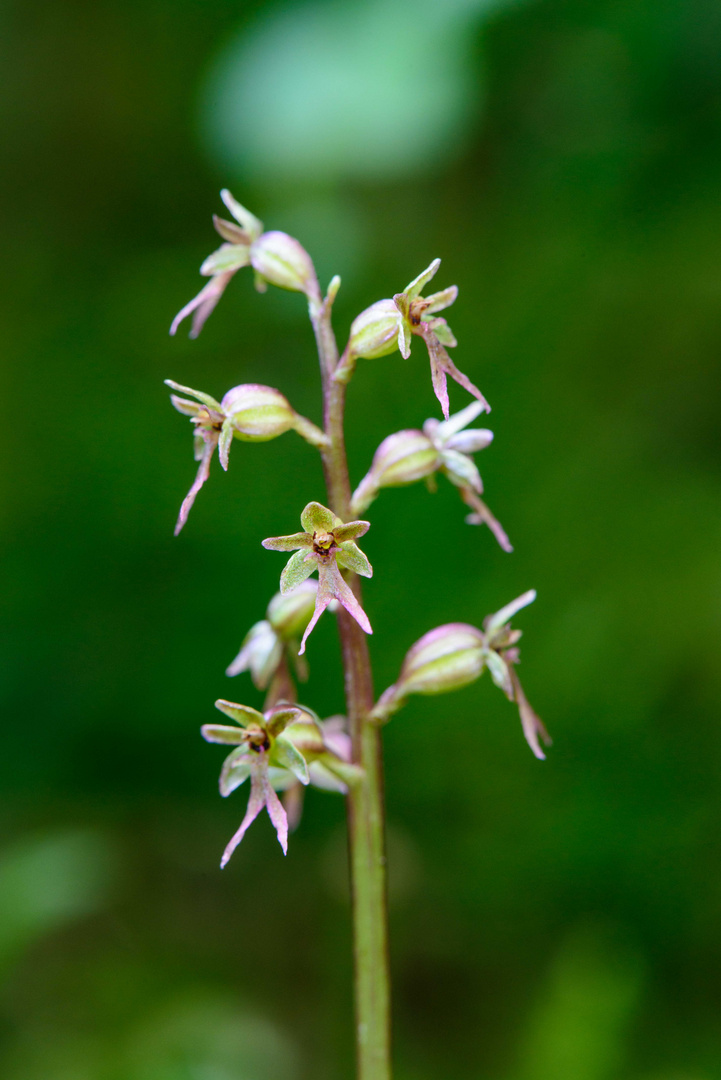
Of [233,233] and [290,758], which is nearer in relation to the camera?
[290,758]

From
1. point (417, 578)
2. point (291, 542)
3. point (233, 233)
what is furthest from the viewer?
point (417, 578)

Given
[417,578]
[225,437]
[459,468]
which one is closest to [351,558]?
[225,437]

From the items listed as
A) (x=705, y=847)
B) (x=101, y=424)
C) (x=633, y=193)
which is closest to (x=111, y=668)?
(x=101, y=424)

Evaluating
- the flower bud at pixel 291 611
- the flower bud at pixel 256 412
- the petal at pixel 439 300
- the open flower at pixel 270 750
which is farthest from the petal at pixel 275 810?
the petal at pixel 439 300

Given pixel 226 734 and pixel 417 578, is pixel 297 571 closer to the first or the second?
pixel 226 734

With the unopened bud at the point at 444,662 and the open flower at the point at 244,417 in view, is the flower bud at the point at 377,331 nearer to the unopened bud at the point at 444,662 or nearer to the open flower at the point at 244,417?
the open flower at the point at 244,417
